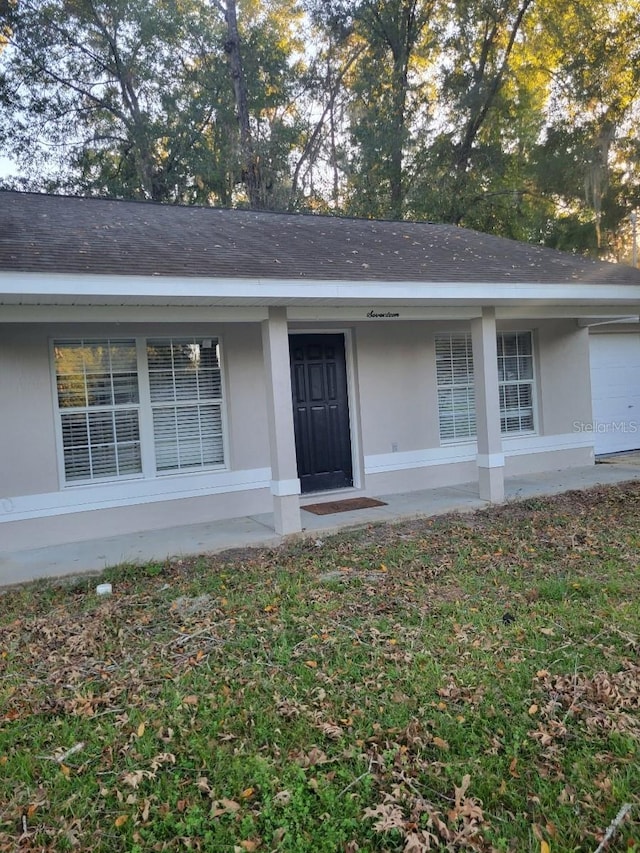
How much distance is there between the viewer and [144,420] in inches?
276

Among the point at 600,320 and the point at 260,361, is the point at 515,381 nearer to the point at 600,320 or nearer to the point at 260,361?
the point at 600,320

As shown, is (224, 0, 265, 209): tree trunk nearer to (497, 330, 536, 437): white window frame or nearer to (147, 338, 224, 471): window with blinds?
(497, 330, 536, 437): white window frame

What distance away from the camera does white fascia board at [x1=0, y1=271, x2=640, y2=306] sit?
16.4ft

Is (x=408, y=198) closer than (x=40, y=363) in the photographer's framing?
No

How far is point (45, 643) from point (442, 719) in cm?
259

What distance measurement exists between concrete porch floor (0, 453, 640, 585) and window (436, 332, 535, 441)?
0.96 meters

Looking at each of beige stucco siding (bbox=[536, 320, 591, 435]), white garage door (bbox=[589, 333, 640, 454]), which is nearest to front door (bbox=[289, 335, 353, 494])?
beige stucco siding (bbox=[536, 320, 591, 435])

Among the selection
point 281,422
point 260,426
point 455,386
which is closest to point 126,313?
point 281,422

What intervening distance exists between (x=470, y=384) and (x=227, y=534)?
14.7 feet

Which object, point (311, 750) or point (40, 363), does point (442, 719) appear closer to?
point (311, 750)

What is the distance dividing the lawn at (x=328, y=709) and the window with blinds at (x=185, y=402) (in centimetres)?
223

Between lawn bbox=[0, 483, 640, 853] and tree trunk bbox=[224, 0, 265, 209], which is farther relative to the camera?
tree trunk bbox=[224, 0, 265, 209]

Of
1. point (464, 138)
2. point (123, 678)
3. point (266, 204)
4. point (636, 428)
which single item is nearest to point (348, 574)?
point (123, 678)

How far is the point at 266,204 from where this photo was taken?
16.9m
